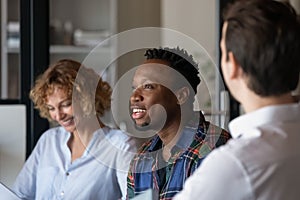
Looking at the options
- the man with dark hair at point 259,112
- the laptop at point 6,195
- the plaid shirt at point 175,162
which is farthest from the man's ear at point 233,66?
the laptop at point 6,195

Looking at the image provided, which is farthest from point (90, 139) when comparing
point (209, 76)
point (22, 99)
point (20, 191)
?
point (209, 76)

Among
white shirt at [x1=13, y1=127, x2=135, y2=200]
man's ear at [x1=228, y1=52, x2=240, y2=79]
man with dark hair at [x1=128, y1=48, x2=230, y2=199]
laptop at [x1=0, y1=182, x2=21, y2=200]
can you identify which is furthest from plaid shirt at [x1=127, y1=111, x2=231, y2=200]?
man's ear at [x1=228, y1=52, x2=240, y2=79]

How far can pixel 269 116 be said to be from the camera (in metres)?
0.97

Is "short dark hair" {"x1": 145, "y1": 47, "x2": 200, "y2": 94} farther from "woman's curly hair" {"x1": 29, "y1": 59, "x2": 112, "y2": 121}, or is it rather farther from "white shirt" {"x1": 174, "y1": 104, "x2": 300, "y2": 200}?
"white shirt" {"x1": 174, "y1": 104, "x2": 300, "y2": 200}

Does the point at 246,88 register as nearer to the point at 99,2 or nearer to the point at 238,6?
the point at 238,6

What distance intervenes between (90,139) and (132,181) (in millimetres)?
524

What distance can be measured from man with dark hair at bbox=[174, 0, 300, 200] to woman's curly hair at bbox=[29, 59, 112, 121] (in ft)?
3.94

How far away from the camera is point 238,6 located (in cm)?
101

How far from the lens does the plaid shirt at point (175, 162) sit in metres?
1.53

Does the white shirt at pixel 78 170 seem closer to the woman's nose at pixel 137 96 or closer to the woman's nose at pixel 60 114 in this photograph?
the woman's nose at pixel 60 114

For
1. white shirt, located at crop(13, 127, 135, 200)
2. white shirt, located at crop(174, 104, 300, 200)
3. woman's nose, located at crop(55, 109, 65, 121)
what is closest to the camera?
white shirt, located at crop(174, 104, 300, 200)

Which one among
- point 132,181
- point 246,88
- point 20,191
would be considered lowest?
point 20,191

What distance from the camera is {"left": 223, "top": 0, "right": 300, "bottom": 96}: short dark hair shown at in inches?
37.7

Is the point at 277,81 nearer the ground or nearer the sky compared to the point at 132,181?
nearer the sky
